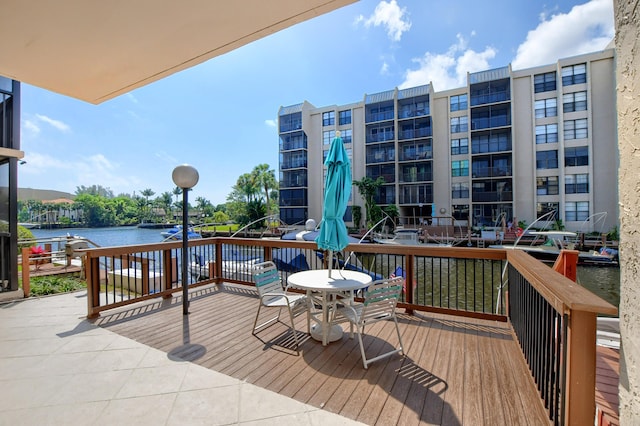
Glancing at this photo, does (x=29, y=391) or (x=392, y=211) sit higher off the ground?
(x=392, y=211)

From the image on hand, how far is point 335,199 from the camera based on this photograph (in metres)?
3.27

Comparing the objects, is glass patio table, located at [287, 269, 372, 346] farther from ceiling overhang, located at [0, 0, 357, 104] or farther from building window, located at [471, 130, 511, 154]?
building window, located at [471, 130, 511, 154]

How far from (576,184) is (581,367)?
81.0 feet

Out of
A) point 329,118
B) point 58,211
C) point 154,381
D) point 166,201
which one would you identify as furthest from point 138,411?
point 166,201

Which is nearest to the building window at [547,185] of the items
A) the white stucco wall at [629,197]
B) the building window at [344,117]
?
the building window at [344,117]

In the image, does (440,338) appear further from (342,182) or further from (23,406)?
(23,406)

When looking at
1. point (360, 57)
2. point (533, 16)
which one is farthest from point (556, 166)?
point (360, 57)

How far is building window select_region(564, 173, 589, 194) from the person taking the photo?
63.1ft

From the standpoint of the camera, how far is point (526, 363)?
8.27 ft

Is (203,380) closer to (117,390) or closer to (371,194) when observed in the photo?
(117,390)

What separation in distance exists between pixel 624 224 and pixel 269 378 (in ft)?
8.37

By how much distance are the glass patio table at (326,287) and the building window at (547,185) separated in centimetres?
2335

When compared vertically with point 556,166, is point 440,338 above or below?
below

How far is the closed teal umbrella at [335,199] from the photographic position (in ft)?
10.7
